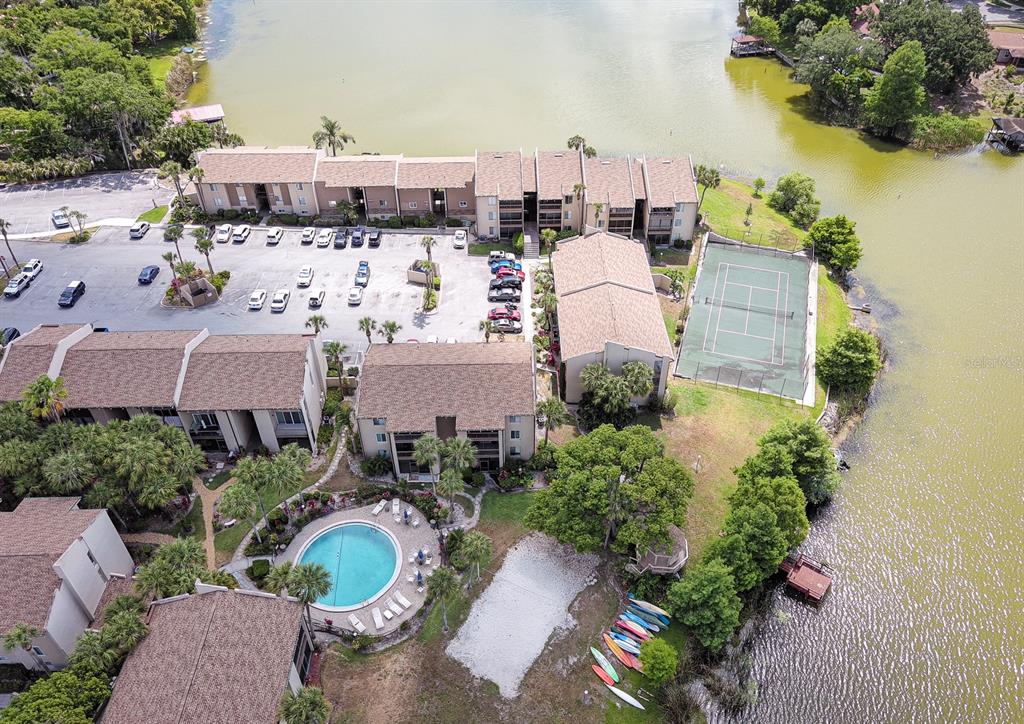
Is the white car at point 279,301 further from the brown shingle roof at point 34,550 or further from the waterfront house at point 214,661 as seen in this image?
the waterfront house at point 214,661

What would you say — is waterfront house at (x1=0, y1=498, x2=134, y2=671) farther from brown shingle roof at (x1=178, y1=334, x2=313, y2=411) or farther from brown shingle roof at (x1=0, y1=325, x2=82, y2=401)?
brown shingle roof at (x1=178, y1=334, x2=313, y2=411)

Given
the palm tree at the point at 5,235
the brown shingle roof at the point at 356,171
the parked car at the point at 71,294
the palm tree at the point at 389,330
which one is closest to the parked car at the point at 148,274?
the parked car at the point at 71,294

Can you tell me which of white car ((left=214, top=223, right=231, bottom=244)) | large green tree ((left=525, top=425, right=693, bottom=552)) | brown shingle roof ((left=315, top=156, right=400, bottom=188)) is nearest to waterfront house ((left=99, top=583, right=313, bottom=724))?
large green tree ((left=525, top=425, right=693, bottom=552))

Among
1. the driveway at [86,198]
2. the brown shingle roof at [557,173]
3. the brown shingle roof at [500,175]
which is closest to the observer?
the brown shingle roof at [500,175]

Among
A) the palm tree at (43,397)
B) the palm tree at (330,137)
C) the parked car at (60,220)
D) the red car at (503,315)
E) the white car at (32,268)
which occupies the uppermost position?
the palm tree at (330,137)

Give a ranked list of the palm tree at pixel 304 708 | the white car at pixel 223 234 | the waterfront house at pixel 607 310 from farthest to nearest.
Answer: the white car at pixel 223 234 → the waterfront house at pixel 607 310 → the palm tree at pixel 304 708
